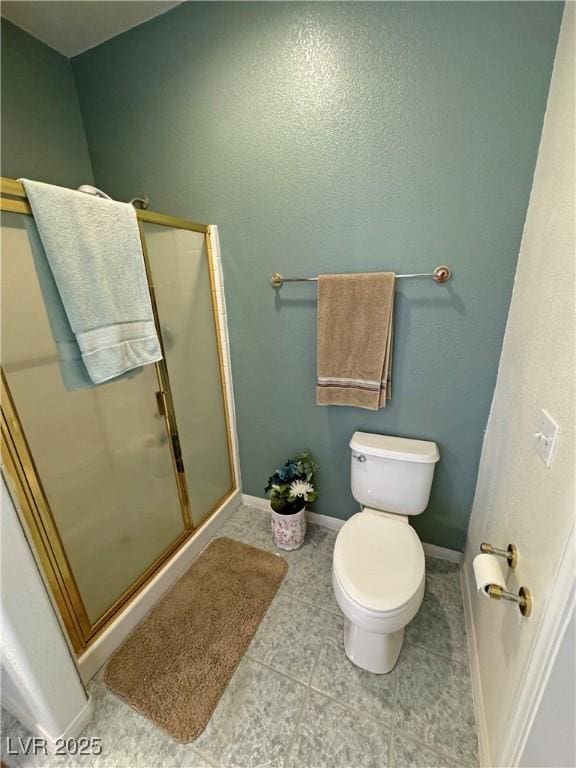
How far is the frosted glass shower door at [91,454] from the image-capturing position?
986mm

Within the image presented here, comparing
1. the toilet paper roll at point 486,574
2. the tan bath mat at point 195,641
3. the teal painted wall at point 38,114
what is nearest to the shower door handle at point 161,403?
the tan bath mat at point 195,641

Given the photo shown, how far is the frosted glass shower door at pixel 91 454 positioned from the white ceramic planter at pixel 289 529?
0.52m

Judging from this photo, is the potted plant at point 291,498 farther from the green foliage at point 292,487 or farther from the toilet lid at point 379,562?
the toilet lid at point 379,562

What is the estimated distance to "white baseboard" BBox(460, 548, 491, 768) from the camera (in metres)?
0.93

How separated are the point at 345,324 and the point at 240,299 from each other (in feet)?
2.00

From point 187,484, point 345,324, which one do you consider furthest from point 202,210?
point 187,484

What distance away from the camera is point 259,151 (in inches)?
54.7

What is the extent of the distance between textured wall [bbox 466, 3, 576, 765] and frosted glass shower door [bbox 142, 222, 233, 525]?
4.61ft

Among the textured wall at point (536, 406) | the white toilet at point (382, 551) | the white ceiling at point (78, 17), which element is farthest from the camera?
the white ceiling at point (78, 17)

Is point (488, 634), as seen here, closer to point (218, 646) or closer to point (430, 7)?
point (218, 646)

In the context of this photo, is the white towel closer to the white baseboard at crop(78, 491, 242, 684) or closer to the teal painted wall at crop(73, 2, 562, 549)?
the teal painted wall at crop(73, 2, 562, 549)

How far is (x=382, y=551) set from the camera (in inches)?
47.4

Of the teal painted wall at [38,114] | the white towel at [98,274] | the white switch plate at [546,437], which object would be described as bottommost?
the white switch plate at [546,437]

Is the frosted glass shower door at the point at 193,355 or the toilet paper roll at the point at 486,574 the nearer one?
the toilet paper roll at the point at 486,574
